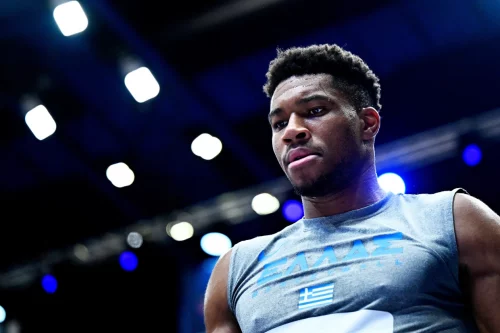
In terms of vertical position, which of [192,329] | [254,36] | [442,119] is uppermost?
[254,36]

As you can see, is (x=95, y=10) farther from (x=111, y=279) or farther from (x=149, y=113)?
(x=111, y=279)

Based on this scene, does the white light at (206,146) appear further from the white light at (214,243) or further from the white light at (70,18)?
the white light at (70,18)

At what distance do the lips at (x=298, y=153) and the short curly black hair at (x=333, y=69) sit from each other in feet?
0.84

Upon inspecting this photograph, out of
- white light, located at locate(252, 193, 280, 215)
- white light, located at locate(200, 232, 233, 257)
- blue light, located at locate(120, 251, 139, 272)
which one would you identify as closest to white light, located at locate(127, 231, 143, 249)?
blue light, located at locate(120, 251, 139, 272)

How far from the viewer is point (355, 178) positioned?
1.93 metres

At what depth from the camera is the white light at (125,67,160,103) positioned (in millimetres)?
5340

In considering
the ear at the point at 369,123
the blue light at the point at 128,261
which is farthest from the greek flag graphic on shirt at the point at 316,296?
the blue light at the point at 128,261

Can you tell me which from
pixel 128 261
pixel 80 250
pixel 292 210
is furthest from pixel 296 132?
pixel 80 250

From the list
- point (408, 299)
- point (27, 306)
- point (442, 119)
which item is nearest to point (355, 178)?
point (408, 299)

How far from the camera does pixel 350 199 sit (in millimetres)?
1927

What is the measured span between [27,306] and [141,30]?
14.7 feet

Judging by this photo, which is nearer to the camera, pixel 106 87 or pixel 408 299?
pixel 408 299

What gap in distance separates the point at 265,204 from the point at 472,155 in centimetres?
196

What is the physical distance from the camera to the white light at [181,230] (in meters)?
6.91
